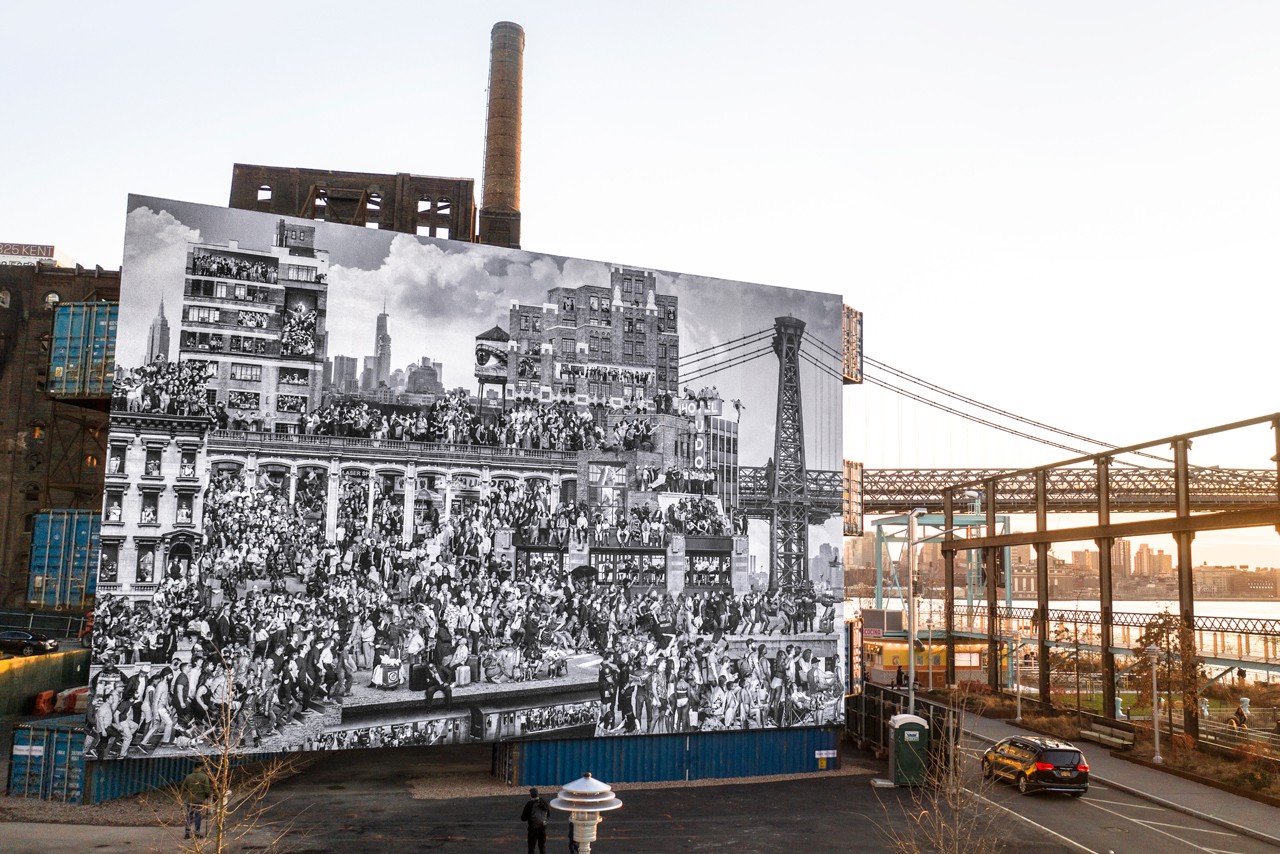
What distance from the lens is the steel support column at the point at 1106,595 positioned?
37.8m

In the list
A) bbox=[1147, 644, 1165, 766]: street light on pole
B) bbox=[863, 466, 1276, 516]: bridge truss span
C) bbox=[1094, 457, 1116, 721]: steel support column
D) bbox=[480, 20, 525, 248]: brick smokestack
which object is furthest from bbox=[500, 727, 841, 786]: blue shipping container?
bbox=[863, 466, 1276, 516]: bridge truss span

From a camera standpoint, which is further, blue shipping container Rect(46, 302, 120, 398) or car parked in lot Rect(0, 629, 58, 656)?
blue shipping container Rect(46, 302, 120, 398)

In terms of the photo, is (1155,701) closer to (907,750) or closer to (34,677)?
(907,750)

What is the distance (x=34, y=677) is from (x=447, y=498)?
65.8 feet

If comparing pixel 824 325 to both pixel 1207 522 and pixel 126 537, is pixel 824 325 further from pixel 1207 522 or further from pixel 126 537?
pixel 126 537

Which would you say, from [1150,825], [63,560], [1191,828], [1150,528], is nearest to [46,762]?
[1150,825]

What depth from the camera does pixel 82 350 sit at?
165 ft

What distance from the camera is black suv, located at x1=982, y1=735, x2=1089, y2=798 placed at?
1043 inches

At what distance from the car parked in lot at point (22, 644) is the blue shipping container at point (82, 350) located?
1217 cm

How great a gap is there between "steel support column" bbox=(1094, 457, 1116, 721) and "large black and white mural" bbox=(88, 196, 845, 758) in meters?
11.6

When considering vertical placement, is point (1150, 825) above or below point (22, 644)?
below

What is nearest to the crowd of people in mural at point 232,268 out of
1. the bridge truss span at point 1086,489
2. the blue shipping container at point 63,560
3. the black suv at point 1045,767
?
the black suv at point 1045,767

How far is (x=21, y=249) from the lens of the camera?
9469cm

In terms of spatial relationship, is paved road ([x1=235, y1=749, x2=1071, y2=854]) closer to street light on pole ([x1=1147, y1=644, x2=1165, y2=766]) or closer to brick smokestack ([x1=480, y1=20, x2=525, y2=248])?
street light on pole ([x1=1147, y1=644, x2=1165, y2=766])
